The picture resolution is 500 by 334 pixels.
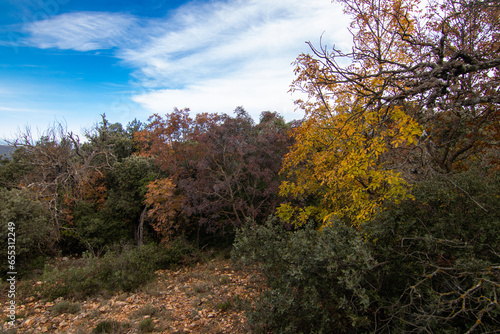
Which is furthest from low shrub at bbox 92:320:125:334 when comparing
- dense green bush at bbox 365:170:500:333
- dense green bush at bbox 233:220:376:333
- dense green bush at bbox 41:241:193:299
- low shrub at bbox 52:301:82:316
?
dense green bush at bbox 365:170:500:333

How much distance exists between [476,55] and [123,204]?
1148 centimetres

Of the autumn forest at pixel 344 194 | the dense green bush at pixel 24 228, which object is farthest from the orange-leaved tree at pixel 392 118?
the dense green bush at pixel 24 228

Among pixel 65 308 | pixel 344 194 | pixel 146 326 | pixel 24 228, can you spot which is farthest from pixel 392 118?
pixel 24 228

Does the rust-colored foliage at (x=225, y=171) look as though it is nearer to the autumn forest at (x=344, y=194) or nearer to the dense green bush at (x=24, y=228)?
the autumn forest at (x=344, y=194)

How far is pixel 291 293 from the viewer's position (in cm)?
345

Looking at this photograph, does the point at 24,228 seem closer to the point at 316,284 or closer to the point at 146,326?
the point at 146,326

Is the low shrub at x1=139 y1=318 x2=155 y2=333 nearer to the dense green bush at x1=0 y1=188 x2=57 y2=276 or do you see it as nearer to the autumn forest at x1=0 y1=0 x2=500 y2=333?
the autumn forest at x1=0 y1=0 x2=500 y2=333

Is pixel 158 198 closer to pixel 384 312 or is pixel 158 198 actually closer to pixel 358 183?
pixel 358 183

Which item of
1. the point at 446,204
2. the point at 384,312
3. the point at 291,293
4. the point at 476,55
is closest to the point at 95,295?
the point at 291,293

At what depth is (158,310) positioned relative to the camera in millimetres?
5652

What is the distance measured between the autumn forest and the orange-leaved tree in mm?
41

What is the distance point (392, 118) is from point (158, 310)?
5.58m

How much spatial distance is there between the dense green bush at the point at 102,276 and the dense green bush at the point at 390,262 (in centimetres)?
486

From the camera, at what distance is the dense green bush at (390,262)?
2854 mm
